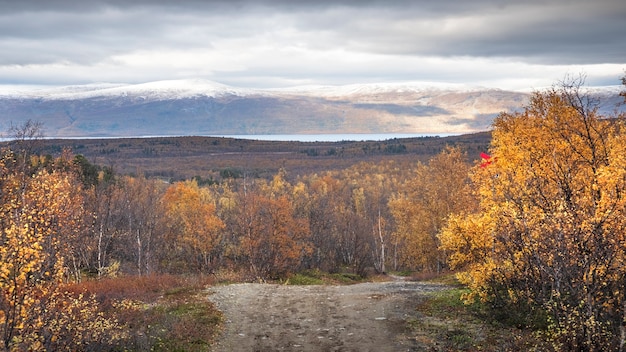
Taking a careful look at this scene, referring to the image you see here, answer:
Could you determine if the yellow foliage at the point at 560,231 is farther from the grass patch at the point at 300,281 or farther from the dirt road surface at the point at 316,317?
the grass patch at the point at 300,281

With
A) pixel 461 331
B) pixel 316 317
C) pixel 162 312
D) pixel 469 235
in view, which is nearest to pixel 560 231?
pixel 469 235

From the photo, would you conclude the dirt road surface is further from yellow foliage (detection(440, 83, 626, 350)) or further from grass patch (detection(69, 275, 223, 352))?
yellow foliage (detection(440, 83, 626, 350))

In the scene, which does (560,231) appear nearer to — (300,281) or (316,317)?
(316,317)

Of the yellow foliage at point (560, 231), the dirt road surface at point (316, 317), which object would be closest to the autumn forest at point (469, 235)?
the yellow foliage at point (560, 231)

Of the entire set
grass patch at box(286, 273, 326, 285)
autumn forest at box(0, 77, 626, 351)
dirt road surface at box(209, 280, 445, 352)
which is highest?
autumn forest at box(0, 77, 626, 351)

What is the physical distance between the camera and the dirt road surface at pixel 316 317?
19.5 m

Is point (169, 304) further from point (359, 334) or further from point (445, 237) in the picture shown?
point (445, 237)

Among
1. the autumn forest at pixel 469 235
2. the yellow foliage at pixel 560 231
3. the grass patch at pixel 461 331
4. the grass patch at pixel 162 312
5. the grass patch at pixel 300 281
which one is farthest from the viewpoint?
the grass patch at pixel 300 281

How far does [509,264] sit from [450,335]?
3.69 m

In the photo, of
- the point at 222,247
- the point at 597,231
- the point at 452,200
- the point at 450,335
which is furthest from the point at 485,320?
the point at 222,247

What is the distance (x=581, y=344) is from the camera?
14570 mm

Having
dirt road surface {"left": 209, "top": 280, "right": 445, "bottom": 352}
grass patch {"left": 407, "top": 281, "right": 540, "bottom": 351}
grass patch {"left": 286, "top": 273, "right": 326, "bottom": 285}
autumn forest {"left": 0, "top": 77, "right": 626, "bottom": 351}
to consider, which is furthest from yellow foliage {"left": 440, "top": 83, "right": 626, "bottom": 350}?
grass patch {"left": 286, "top": 273, "right": 326, "bottom": 285}

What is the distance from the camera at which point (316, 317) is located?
23.6 m

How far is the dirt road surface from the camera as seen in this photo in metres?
19.5
